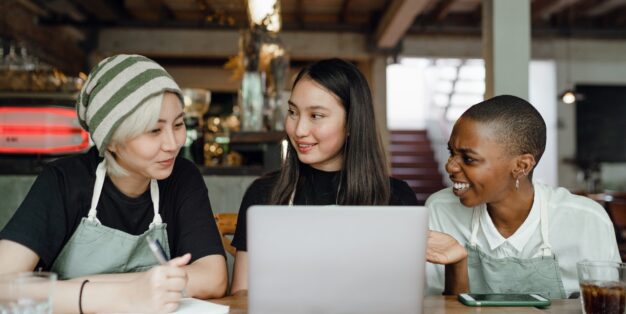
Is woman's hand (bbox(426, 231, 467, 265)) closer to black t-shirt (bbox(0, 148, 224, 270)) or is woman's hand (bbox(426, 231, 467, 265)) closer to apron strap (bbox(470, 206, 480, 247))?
apron strap (bbox(470, 206, 480, 247))

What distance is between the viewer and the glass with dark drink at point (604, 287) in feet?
4.38

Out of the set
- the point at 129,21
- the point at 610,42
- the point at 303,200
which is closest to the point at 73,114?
the point at 303,200

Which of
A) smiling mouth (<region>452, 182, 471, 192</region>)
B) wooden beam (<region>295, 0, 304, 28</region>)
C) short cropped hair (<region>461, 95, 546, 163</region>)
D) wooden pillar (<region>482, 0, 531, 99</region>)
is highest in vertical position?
wooden beam (<region>295, 0, 304, 28</region>)

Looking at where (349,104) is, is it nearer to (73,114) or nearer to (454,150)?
(454,150)

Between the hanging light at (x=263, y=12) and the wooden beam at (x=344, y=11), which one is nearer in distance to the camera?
the hanging light at (x=263, y=12)

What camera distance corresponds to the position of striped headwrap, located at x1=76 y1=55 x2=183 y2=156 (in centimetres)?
160

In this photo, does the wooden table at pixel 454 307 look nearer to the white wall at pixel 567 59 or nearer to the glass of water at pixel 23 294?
the glass of water at pixel 23 294

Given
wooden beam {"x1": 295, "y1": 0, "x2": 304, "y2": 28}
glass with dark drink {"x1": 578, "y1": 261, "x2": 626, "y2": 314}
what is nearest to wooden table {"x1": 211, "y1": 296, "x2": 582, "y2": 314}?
glass with dark drink {"x1": 578, "y1": 261, "x2": 626, "y2": 314}

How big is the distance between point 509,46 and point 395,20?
3195mm

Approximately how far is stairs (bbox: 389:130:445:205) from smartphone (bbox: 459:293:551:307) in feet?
28.1

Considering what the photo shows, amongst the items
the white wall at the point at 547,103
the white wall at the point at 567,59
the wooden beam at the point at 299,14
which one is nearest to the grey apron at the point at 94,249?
the wooden beam at the point at 299,14

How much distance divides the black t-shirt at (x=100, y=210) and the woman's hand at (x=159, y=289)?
386mm

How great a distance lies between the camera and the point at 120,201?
1.77 metres

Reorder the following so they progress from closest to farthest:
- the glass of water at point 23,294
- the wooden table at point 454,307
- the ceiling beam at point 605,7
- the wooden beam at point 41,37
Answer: the glass of water at point 23,294
the wooden table at point 454,307
the wooden beam at point 41,37
the ceiling beam at point 605,7
